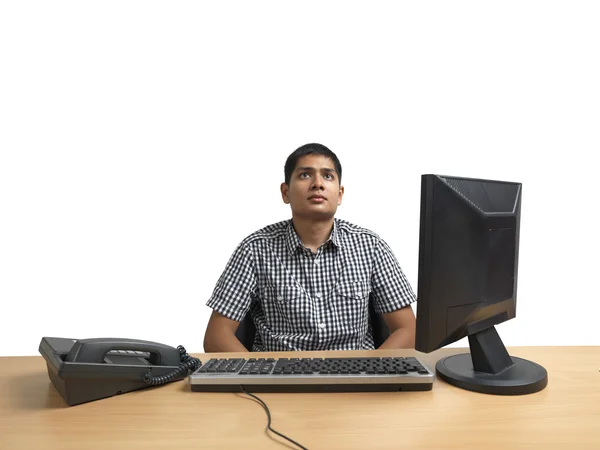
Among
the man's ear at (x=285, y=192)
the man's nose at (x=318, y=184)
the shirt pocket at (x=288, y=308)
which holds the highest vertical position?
the man's nose at (x=318, y=184)

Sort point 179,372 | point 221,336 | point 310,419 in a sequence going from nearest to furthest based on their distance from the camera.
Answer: point 310,419 < point 179,372 < point 221,336

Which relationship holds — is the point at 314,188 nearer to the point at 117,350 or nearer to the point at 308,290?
the point at 308,290

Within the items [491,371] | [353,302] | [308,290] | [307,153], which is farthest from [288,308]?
[491,371]

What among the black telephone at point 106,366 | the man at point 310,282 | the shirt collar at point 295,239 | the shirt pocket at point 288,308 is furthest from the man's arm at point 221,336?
the black telephone at point 106,366

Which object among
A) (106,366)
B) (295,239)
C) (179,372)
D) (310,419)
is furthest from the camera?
(295,239)

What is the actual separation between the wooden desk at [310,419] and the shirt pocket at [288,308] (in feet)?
2.53

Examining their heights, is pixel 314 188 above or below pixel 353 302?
above

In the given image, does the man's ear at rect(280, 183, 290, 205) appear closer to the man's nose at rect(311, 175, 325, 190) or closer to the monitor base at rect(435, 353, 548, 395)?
the man's nose at rect(311, 175, 325, 190)

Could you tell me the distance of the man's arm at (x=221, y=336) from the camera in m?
1.77

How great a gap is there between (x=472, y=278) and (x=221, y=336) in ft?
3.51

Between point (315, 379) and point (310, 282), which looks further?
point (310, 282)

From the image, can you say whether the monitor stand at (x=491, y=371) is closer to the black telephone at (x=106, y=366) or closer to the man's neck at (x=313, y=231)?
the black telephone at (x=106, y=366)

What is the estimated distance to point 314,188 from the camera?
5.97ft

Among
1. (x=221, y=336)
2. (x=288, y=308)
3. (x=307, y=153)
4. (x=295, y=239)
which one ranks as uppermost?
(x=307, y=153)
